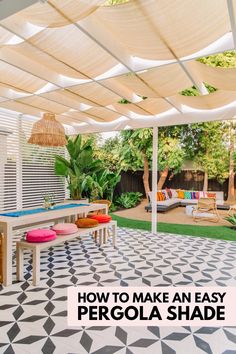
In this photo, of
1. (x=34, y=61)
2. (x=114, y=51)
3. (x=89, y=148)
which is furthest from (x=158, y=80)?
(x=89, y=148)

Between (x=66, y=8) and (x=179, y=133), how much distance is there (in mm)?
10720

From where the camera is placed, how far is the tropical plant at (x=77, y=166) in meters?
7.34

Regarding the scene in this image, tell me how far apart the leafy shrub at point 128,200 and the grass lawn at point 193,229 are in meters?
3.51

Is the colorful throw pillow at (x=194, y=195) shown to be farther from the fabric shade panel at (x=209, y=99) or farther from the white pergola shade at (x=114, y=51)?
the fabric shade panel at (x=209, y=99)

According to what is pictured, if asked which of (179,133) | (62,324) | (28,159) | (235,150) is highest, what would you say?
(179,133)

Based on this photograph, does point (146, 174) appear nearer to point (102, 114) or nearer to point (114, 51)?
point (102, 114)

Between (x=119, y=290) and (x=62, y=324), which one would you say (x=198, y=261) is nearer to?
(x=119, y=290)

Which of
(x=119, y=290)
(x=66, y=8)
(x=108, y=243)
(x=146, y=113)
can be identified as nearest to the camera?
(x=66, y=8)

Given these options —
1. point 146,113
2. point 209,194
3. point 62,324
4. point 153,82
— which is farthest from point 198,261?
point 209,194

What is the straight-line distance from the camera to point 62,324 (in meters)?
2.70

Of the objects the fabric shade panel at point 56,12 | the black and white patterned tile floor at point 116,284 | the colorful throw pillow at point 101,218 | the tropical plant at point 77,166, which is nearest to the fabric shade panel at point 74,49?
the fabric shade panel at point 56,12

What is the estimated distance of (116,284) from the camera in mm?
3643

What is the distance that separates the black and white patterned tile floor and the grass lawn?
19.3 inches

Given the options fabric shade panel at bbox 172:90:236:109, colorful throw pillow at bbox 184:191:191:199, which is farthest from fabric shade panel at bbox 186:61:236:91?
colorful throw pillow at bbox 184:191:191:199
